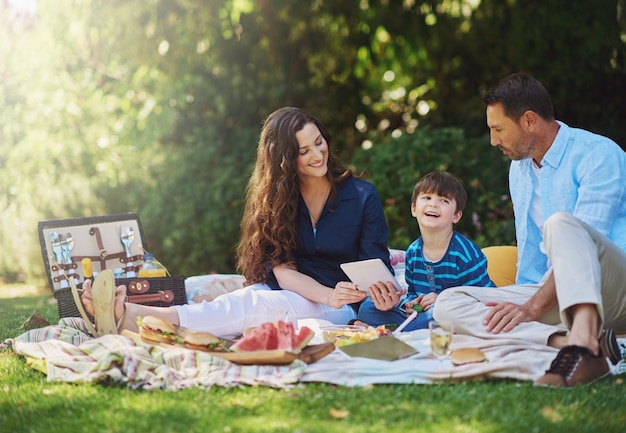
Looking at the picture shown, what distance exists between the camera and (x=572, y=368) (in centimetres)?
321

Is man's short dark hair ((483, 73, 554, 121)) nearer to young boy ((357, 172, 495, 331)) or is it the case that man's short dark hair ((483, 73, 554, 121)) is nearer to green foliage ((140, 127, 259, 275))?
young boy ((357, 172, 495, 331))

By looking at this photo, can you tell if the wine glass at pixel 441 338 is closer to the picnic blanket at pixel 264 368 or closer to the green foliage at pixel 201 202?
the picnic blanket at pixel 264 368

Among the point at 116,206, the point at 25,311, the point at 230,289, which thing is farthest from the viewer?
the point at 116,206

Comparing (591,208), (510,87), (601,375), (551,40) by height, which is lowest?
(601,375)

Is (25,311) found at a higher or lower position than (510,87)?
lower

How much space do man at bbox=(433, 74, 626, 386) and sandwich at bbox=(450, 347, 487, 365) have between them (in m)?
0.24

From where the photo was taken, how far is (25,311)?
6359mm

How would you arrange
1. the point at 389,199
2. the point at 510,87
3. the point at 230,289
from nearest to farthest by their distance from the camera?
the point at 510,87 < the point at 230,289 < the point at 389,199

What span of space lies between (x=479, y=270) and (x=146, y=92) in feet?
19.8

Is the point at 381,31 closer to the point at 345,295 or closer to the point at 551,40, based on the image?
the point at 551,40

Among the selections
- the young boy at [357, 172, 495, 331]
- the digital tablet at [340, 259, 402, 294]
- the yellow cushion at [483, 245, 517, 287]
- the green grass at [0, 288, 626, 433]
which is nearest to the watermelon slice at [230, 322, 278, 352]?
the green grass at [0, 288, 626, 433]

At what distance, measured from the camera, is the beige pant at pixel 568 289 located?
127 inches

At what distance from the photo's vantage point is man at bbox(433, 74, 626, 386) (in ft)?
10.6

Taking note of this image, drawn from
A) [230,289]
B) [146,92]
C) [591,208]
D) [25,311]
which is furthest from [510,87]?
[146,92]
